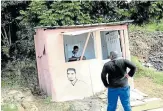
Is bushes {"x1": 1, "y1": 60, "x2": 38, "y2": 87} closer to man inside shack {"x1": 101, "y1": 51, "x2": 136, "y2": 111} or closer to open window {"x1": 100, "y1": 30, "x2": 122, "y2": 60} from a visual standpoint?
open window {"x1": 100, "y1": 30, "x2": 122, "y2": 60}

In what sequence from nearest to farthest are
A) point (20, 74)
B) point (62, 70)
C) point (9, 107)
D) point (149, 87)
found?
point (9, 107) → point (62, 70) → point (149, 87) → point (20, 74)

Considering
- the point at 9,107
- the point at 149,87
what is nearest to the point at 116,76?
the point at 9,107

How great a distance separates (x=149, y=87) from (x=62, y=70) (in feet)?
11.1

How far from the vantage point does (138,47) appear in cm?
1750

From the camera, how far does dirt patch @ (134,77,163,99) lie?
10.1 meters

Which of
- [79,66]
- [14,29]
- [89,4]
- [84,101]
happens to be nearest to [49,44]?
[79,66]

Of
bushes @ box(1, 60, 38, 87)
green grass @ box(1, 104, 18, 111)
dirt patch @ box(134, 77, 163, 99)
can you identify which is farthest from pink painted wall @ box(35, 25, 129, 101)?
bushes @ box(1, 60, 38, 87)

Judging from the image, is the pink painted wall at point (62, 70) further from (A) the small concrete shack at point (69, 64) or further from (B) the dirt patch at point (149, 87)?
(B) the dirt patch at point (149, 87)

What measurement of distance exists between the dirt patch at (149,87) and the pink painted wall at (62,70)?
160 cm

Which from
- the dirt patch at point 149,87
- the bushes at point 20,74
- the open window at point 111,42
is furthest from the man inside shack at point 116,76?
the bushes at point 20,74

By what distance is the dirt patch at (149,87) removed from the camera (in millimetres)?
10078

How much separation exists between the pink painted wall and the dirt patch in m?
1.60

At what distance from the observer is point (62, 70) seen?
30.6 ft

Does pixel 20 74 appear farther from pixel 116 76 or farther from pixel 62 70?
pixel 116 76
